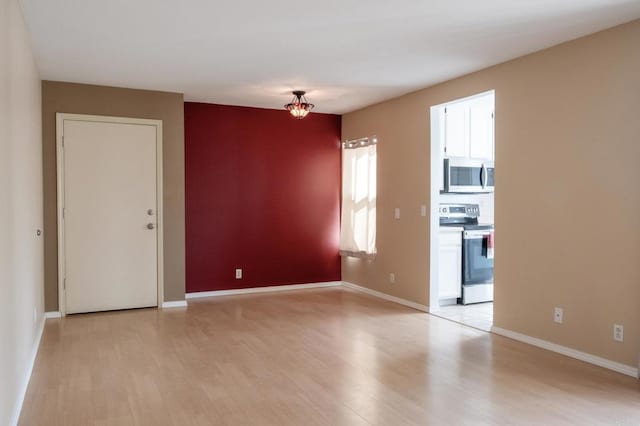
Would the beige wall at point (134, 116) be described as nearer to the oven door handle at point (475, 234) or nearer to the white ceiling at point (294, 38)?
the white ceiling at point (294, 38)

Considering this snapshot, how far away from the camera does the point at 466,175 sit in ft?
19.8

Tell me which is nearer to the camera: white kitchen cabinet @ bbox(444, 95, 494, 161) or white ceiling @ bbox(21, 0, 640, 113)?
white ceiling @ bbox(21, 0, 640, 113)

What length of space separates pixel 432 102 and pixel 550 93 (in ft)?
4.87

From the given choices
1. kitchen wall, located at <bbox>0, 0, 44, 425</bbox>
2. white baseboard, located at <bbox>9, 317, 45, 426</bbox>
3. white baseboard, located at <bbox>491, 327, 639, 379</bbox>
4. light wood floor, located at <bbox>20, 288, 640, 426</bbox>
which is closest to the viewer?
kitchen wall, located at <bbox>0, 0, 44, 425</bbox>

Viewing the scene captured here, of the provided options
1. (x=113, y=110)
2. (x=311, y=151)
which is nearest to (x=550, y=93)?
(x=311, y=151)

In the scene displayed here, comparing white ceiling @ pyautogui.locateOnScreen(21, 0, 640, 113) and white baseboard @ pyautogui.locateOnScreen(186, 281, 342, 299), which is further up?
white ceiling @ pyautogui.locateOnScreen(21, 0, 640, 113)

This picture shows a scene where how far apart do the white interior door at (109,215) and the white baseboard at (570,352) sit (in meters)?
3.72

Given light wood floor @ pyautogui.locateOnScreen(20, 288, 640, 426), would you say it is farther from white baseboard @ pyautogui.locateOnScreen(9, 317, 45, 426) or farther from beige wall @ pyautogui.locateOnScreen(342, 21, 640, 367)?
beige wall @ pyautogui.locateOnScreen(342, 21, 640, 367)

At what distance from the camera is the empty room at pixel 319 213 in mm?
3213

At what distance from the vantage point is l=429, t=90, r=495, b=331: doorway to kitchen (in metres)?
5.58

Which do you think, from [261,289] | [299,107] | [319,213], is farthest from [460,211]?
[261,289]

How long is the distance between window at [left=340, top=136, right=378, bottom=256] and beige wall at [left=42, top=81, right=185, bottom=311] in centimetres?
227

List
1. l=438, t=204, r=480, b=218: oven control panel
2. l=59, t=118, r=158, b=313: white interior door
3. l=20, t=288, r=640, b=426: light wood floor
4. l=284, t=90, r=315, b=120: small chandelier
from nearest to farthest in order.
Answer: l=20, t=288, r=640, b=426: light wood floor, l=59, t=118, r=158, b=313: white interior door, l=284, t=90, r=315, b=120: small chandelier, l=438, t=204, r=480, b=218: oven control panel

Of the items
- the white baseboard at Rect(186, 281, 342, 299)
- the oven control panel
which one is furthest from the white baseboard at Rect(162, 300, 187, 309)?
the oven control panel
